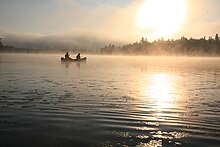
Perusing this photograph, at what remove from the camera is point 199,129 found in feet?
46.3

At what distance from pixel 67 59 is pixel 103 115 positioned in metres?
77.9

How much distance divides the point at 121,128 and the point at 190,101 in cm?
1157

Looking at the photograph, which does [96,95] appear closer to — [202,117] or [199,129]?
[202,117]

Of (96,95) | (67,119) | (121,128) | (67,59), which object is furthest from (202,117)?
(67,59)

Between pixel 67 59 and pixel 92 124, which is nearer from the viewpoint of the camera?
pixel 92 124

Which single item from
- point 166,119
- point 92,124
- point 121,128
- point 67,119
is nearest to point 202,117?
point 166,119

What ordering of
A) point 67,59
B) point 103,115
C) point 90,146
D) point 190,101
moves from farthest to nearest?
point 67,59 → point 190,101 → point 103,115 → point 90,146

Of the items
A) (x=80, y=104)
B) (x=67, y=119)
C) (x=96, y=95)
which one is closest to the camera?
(x=67, y=119)

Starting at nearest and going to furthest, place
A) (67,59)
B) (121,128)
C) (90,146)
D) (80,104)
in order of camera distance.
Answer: (90,146) → (121,128) → (80,104) → (67,59)

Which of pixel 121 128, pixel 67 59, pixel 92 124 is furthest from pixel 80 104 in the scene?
pixel 67 59

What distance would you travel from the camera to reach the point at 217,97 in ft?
84.4

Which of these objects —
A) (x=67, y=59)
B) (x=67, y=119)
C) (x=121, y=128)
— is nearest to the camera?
(x=121, y=128)

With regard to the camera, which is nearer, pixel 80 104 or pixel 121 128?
pixel 121 128

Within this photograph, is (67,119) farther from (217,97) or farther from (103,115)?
(217,97)
